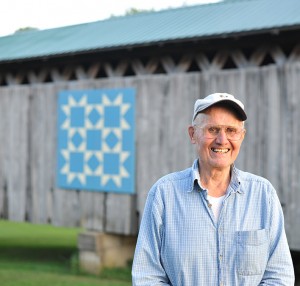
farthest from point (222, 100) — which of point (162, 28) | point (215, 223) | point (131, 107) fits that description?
point (162, 28)

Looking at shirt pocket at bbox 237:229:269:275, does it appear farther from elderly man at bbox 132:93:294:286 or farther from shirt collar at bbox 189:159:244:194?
shirt collar at bbox 189:159:244:194

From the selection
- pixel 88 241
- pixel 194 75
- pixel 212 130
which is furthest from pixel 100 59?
pixel 212 130

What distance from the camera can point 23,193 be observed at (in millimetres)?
12312

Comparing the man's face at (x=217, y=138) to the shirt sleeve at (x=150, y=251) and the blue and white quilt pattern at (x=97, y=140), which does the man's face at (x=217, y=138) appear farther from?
the blue and white quilt pattern at (x=97, y=140)

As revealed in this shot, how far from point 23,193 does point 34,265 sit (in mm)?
1394

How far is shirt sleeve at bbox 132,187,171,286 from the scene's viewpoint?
2.74 meters

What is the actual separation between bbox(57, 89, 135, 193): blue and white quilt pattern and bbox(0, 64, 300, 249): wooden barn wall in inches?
5.7

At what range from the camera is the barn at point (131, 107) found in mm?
9266

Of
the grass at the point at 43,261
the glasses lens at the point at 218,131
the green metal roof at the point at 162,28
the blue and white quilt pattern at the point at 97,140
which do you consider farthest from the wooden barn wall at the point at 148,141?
the glasses lens at the point at 218,131

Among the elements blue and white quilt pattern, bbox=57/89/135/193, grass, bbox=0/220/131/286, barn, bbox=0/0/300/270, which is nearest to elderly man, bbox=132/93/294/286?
barn, bbox=0/0/300/270

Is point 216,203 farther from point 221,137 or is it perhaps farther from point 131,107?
point 131,107

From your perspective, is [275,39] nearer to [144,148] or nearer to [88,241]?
[144,148]

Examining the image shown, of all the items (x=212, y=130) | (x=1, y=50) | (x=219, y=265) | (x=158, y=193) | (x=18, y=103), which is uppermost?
(x=1, y=50)

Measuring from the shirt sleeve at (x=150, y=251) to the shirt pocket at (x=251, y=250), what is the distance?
12.0 inches
